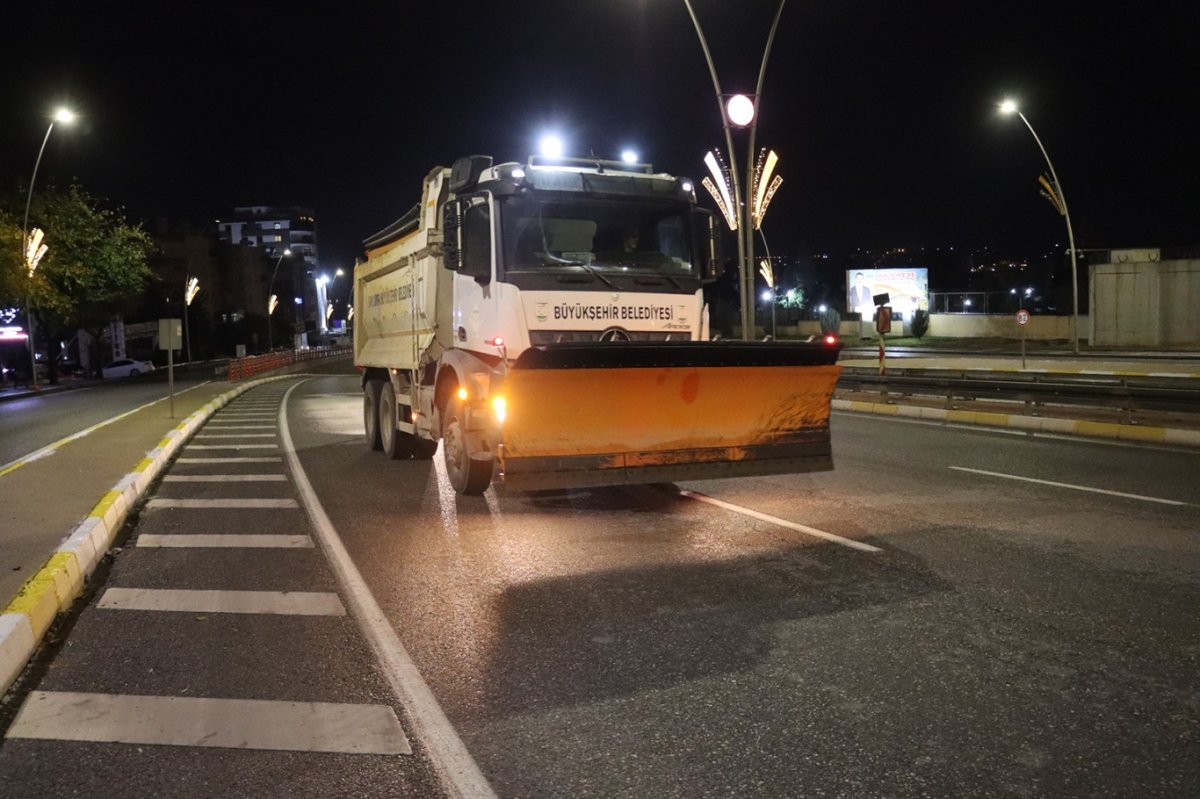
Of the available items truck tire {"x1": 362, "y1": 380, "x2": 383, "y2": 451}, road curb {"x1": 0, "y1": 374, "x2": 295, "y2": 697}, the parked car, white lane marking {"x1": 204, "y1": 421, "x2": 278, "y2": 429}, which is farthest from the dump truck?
the parked car

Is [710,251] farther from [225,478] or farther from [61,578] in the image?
[225,478]

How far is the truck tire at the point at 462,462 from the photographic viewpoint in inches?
381

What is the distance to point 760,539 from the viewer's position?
320 inches

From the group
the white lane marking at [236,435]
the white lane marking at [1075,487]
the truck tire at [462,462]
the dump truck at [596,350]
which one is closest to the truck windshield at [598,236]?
the dump truck at [596,350]

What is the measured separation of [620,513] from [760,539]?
179 cm

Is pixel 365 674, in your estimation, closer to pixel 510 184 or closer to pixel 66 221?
pixel 510 184

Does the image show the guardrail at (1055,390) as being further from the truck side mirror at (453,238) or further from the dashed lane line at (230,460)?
the dashed lane line at (230,460)

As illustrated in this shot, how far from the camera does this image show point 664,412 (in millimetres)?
8875

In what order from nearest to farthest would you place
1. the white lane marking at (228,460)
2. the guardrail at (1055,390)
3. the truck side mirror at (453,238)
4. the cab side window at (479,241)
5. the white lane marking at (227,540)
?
the white lane marking at (227,540)
the cab side window at (479,241)
the truck side mirror at (453,238)
the white lane marking at (228,460)
the guardrail at (1055,390)

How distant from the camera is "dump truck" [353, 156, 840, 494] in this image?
850cm

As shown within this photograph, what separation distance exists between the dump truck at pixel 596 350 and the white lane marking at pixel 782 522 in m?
0.47

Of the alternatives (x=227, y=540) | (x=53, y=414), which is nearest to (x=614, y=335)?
(x=227, y=540)

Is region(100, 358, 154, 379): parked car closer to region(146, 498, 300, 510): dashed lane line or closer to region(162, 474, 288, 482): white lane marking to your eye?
region(162, 474, 288, 482): white lane marking

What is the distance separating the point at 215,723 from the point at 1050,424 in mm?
16256
